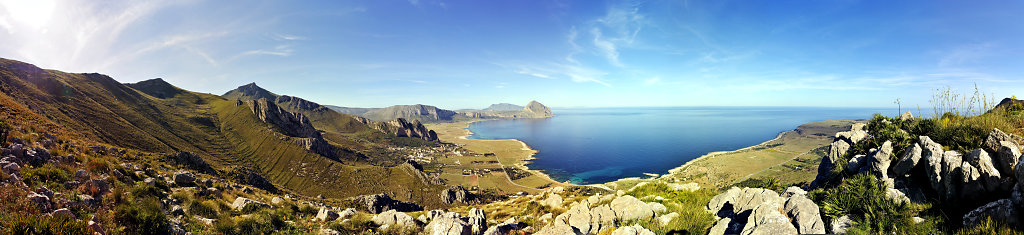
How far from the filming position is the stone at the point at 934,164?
8.41 m

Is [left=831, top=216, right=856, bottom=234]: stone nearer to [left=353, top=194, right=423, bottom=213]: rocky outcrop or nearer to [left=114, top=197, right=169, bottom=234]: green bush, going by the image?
[left=114, top=197, right=169, bottom=234]: green bush

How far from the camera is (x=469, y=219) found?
13.6 meters

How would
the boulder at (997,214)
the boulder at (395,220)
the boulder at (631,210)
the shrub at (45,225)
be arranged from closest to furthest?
the boulder at (997,214), the shrub at (45,225), the boulder at (631,210), the boulder at (395,220)

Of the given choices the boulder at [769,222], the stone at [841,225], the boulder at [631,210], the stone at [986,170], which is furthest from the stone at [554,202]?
the stone at [986,170]

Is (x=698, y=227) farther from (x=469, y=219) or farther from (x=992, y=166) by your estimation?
(x=469, y=219)

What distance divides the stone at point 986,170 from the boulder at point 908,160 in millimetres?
1877

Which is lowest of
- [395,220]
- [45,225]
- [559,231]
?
[395,220]

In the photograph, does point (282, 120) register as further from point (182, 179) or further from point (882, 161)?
point (882, 161)

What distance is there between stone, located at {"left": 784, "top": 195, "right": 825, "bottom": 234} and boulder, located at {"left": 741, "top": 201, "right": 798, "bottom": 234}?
0.32 m

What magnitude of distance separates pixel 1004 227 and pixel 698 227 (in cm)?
587

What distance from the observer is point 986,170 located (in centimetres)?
725

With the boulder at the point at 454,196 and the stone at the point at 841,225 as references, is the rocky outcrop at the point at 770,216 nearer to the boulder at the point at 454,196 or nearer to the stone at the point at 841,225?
the stone at the point at 841,225

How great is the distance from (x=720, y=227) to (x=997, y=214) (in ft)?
17.6

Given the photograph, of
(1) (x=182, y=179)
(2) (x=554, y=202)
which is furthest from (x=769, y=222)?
(1) (x=182, y=179)
